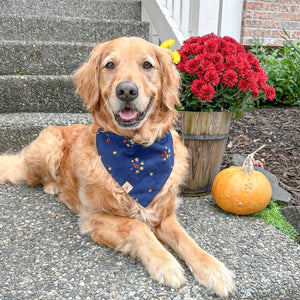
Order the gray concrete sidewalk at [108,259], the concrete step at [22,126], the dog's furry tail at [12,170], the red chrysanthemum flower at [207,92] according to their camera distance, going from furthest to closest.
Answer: the concrete step at [22,126] < the dog's furry tail at [12,170] < the red chrysanthemum flower at [207,92] < the gray concrete sidewalk at [108,259]

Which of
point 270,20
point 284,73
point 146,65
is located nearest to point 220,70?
point 146,65

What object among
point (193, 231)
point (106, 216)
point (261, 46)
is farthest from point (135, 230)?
point (261, 46)

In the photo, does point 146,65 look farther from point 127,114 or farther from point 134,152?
point 134,152

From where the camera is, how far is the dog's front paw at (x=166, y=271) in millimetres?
1590

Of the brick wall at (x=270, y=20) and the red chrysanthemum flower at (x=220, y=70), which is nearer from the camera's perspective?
the red chrysanthemum flower at (x=220, y=70)

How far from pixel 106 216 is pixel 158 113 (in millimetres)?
746

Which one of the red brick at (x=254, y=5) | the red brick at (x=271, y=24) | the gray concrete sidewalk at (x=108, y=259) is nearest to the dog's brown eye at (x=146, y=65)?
the gray concrete sidewalk at (x=108, y=259)

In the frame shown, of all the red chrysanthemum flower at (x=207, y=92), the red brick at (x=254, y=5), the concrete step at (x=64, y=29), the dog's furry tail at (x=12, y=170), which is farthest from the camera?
the red brick at (x=254, y=5)

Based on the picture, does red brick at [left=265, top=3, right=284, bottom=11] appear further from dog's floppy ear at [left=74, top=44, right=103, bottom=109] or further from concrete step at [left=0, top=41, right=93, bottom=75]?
dog's floppy ear at [left=74, top=44, right=103, bottom=109]

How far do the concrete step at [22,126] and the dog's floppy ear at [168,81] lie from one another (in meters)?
1.16

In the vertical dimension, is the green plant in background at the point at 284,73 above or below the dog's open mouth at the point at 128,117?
below

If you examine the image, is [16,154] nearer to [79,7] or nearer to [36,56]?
[36,56]

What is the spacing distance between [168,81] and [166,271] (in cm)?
118

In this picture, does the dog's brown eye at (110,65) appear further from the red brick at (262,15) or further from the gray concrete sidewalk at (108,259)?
the red brick at (262,15)
